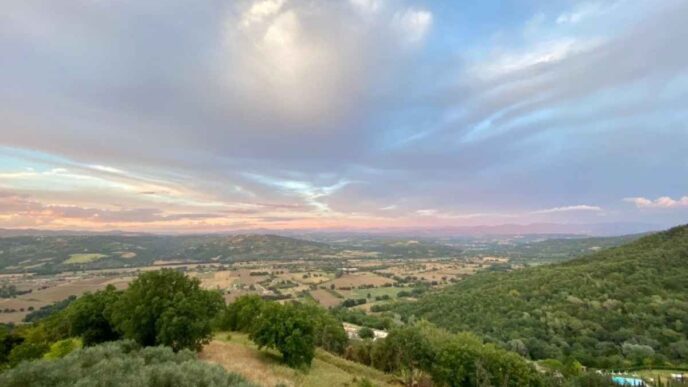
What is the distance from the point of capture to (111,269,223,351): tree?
1200 inches

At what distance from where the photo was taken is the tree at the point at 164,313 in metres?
30.5

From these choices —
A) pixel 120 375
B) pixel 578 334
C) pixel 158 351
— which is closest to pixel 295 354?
pixel 158 351

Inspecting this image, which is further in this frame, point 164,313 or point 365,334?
point 365,334

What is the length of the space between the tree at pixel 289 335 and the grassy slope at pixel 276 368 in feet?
4.30

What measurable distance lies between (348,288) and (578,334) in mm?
91746

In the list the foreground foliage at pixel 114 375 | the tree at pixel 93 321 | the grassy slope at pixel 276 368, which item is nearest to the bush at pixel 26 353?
Answer: the tree at pixel 93 321

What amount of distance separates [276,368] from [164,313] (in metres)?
11.4

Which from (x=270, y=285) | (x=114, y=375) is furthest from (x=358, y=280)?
(x=114, y=375)

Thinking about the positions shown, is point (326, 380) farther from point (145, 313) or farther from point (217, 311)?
point (145, 313)

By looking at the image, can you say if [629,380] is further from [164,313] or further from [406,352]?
[164,313]

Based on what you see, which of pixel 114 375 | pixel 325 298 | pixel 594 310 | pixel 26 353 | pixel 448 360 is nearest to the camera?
pixel 114 375

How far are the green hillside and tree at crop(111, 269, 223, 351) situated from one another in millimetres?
55412

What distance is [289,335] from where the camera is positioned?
37.8m

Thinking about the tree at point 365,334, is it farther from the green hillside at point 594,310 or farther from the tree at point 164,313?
the tree at point 164,313
